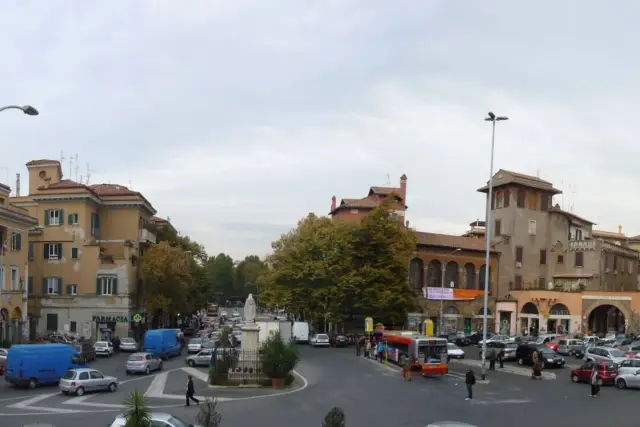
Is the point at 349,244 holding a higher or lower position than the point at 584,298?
higher

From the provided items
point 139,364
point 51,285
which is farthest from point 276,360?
point 51,285

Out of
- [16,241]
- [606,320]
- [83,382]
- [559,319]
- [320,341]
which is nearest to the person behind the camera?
[83,382]

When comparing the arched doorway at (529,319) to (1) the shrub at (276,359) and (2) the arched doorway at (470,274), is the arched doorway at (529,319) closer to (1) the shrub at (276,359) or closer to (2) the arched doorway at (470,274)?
(2) the arched doorway at (470,274)

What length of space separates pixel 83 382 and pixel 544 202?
6438 centimetres

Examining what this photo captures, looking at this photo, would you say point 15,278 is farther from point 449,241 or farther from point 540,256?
point 540,256

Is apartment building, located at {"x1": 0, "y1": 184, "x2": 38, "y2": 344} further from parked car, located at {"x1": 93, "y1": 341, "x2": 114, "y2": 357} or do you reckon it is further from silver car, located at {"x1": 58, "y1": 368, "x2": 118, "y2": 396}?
silver car, located at {"x1": 58, "y1": 368, "x2": 118, "y2": 396}

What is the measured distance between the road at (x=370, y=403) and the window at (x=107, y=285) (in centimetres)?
2561

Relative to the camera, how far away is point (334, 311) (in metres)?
67.7

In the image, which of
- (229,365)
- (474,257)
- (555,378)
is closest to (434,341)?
(555,378)

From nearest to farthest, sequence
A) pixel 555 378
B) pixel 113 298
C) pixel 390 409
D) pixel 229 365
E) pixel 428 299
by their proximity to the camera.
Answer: pixel 390 409 → pixel 229 365 → pixel 555 378 → pixel 113 298 → pixel 428 299

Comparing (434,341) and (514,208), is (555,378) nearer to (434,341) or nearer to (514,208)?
(434,341)

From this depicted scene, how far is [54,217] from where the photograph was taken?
214 feet

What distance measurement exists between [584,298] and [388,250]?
21.3 m

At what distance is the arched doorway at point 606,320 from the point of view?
7556 centimetres
